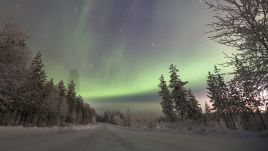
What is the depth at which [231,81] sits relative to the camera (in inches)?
392

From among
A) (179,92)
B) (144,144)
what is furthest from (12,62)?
(179,92)

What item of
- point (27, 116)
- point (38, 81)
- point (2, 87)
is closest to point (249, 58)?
point (2, 87)

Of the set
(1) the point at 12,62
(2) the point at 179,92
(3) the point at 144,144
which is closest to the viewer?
(3) the point at 144,144

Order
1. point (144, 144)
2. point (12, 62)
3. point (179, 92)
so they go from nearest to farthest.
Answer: point (144, 144), point (12, 62), point (179, 92)

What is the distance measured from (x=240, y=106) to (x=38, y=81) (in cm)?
4798

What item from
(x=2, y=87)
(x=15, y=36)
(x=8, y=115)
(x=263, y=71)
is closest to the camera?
(x=263, y=71)

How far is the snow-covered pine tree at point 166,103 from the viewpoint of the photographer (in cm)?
5875

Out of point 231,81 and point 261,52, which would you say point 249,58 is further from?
point 231,81

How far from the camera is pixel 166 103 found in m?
59.7

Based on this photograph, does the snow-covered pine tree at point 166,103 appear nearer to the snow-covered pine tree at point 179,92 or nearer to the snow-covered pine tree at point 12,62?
the snow-covered pine tree at point 179,92

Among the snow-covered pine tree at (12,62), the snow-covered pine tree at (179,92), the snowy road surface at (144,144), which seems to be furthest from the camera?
the snow-covered pine tree at (179,92)

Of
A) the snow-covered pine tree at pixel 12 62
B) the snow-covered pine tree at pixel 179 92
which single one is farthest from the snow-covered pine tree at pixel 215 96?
the snow-covered pine tree at pixel 12 62

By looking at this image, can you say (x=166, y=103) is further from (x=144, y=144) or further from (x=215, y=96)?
(x=144, y=144)

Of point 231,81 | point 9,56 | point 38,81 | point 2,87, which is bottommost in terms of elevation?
point 231,81
